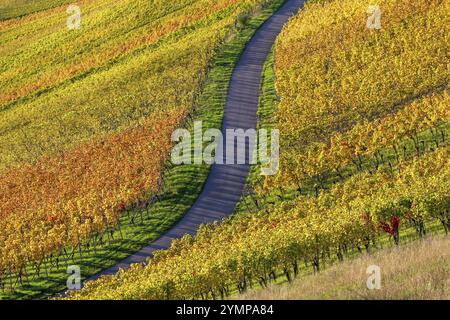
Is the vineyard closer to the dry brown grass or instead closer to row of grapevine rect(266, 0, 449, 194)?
row of grapevine rect(266, 0, 449, 194)

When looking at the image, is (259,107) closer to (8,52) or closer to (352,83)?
(352,83)

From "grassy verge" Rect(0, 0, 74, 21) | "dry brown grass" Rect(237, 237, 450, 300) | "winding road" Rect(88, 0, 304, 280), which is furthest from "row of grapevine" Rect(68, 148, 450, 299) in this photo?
"grassy verge" Rect(0, 0, 74, 21)

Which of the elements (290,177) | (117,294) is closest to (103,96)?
(290,177)

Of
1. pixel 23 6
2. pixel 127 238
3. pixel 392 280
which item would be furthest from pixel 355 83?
pixel 23 6

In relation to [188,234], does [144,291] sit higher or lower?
lower

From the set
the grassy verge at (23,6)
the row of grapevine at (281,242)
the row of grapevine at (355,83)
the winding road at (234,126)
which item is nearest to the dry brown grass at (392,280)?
the row of grapevine at (281,242)

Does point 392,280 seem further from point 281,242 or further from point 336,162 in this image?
point 336,162

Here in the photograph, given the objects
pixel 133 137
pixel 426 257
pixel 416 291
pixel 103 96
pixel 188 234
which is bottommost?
pixel 416 291
